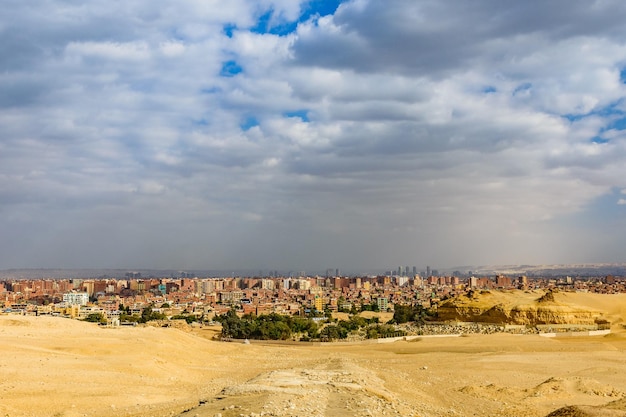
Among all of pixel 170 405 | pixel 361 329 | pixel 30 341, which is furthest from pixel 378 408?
pixel 361 329

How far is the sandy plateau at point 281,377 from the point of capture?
17.8 metres

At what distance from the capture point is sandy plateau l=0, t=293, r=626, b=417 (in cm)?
1784

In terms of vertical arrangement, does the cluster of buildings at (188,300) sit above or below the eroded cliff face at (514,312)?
below

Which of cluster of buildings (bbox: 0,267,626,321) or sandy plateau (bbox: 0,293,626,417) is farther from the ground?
sandy plateau (bbox: 0,293,626,417)

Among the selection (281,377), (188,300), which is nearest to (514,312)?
(281,377)

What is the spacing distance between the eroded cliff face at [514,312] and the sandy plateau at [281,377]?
17.5 metres

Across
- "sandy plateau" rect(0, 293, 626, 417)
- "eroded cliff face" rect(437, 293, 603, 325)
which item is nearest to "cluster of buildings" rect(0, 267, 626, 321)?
"eroded cliff face" rect(437, 293, 603, 325)

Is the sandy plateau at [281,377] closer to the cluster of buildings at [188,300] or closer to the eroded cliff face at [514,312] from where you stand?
the eroded cliff face at [514,312]

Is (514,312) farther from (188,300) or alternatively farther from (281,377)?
(188,300)

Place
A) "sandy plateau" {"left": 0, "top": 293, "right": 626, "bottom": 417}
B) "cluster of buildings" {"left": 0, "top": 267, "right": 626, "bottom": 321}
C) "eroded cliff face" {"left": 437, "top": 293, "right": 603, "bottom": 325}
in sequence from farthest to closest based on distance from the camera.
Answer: "cluster of buildings" {"left": 0, "top": 267, "right": 626, "bottom": 321}, "eroded cliff face" {"left": 437, "top": 293, "right": 603, "bottom": 325}, "sandy plateau" {"left": 0, "top": 293, "right": 626, "bottom": 417}

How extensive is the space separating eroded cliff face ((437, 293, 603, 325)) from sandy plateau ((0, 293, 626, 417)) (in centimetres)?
1746

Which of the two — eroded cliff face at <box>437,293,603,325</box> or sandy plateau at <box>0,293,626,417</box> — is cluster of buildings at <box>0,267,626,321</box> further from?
sandy plateau at <box>0,293,626,417</box>

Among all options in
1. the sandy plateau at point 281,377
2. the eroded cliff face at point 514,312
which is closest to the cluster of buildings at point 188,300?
the eroded cliff face at point 514,312

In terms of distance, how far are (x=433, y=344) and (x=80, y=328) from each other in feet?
95.4
